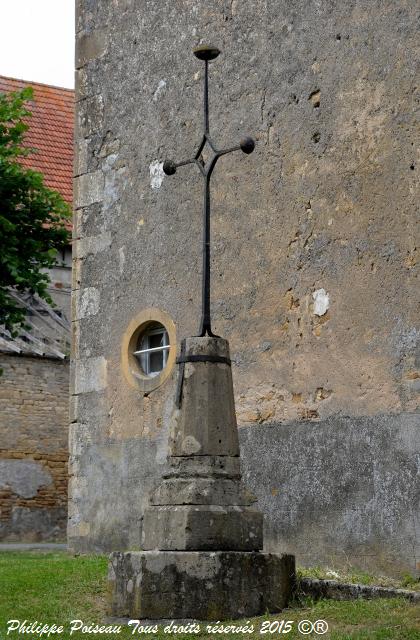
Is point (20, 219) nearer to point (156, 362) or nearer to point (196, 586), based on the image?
point (156, 362)

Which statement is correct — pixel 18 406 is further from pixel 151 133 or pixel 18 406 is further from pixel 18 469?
pixel 151 133

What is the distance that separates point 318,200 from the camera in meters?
9.48

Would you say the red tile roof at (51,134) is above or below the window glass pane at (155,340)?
above

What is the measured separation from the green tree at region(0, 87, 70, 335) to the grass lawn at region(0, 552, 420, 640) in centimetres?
603

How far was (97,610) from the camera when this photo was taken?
25.0ft

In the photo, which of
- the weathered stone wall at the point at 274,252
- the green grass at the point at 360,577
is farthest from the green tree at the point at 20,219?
the green grass at the point at 360,577

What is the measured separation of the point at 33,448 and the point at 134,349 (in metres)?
9.66

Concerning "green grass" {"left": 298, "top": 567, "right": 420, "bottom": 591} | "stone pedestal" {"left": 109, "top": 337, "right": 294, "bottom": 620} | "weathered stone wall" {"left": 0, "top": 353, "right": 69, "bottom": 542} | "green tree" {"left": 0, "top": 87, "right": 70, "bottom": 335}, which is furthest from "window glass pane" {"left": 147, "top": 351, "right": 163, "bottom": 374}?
"weathered stone wall" {"left": 0, "top": 353, "right": 69, "bottom": 542}

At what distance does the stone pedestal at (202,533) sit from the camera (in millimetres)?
7148

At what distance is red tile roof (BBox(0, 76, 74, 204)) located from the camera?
2180 cm

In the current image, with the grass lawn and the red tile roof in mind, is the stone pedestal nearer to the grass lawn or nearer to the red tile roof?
the grass lawn
